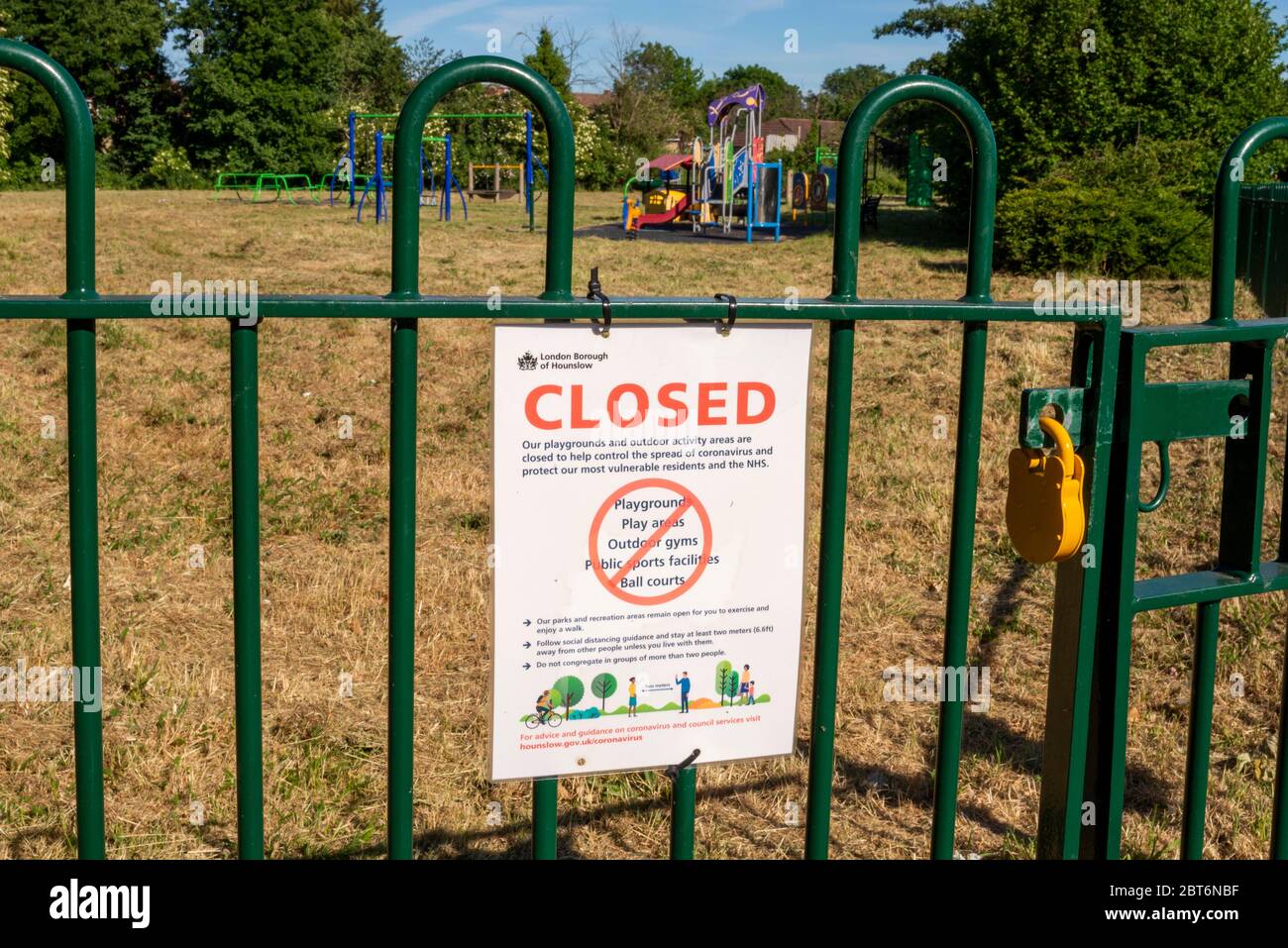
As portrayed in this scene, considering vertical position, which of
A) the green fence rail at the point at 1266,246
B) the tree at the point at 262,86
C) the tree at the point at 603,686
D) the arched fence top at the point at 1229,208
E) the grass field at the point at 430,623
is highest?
the tree at the point at 262,86

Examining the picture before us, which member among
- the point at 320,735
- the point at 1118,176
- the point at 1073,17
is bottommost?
the point at 320,735

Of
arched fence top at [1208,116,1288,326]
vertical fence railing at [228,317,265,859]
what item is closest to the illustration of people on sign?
vertical fence railing at [228,317,265,859]

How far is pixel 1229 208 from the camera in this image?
2.25m

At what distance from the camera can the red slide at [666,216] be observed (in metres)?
23.0

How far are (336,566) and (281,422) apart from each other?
2.64 meters

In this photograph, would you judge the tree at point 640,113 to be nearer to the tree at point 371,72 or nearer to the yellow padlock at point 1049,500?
the tree at point 371,72

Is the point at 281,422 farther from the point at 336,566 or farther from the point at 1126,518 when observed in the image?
the point at 1126,518

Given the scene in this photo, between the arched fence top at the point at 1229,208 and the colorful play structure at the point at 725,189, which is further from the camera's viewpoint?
the colorful play structure at the point at 725,189

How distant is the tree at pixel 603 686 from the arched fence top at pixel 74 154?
2.99 ft

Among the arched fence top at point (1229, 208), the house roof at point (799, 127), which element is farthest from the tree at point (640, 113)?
the arched fence top at point (1229, 208)

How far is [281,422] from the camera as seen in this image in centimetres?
796

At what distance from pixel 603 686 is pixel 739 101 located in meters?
22.2
